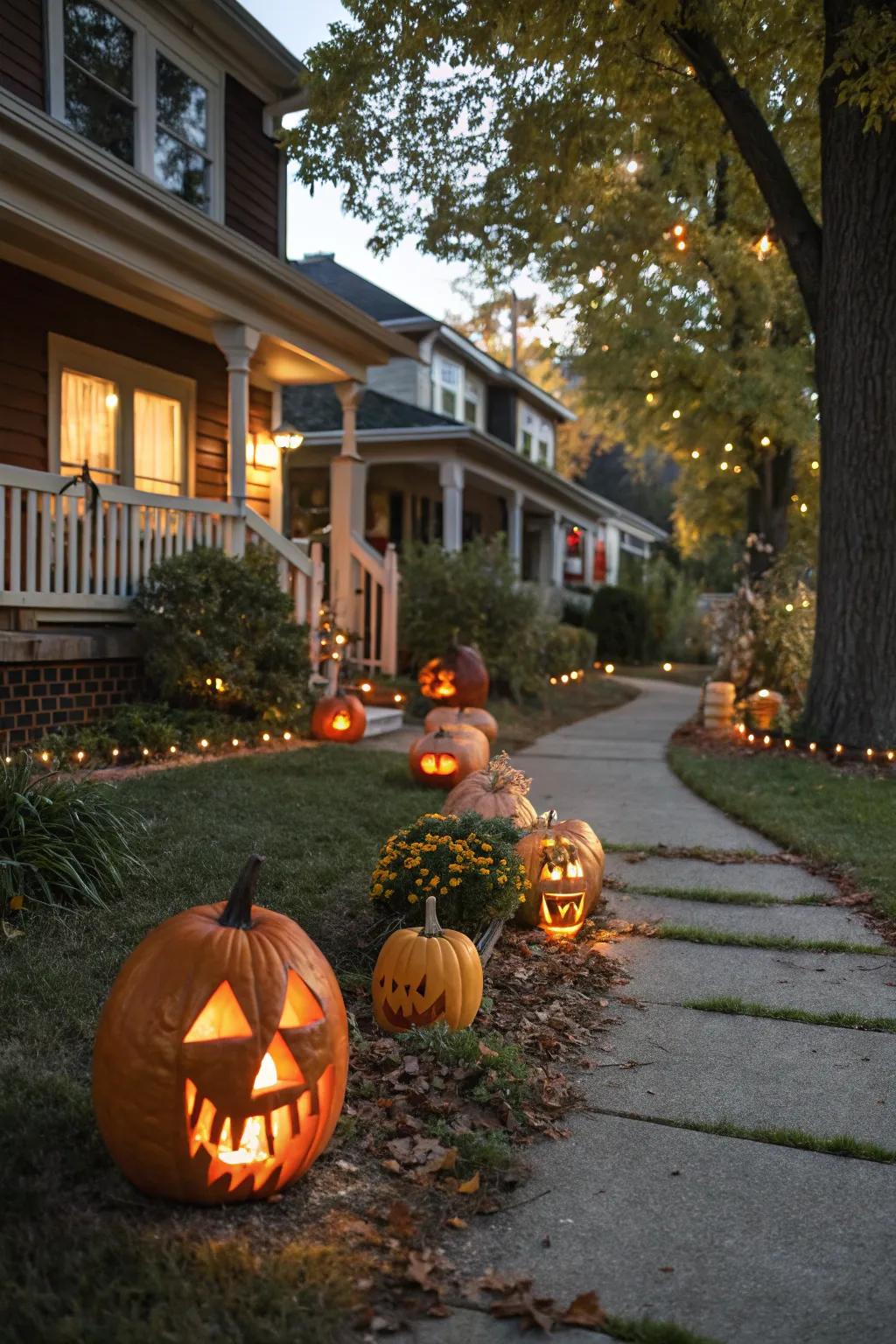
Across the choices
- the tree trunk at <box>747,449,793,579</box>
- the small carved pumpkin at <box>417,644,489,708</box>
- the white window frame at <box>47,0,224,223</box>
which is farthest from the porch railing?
the tree trunk at <box>747,449,793,579</box>

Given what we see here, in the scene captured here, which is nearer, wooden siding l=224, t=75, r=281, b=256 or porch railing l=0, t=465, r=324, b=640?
porch railing l=0, t=465, r=324, b=640

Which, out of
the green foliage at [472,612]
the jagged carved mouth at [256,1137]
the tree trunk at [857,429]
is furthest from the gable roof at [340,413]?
the jagged carved mouth at [256,1137]

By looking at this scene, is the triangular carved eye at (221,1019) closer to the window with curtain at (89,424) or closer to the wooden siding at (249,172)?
the window with curtain at (89,424)

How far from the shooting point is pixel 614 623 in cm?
2475

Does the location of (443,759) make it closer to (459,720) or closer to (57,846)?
(459,720)

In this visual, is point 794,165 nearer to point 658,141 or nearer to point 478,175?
Result: point 658,141

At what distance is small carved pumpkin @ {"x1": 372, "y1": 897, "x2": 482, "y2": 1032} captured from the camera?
11.2 ft

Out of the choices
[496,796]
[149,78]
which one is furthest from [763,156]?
[496,796]

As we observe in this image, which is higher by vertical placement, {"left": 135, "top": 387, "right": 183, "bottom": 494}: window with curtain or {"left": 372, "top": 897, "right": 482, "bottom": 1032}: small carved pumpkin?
{"left": 135, "top": 387, "right": 183, "bottom": 494}: window with curtain

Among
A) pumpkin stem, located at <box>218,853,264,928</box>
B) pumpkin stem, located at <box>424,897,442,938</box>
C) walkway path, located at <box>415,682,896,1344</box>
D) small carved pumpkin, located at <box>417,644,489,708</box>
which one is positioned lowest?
walkway path, located at <box>415,682,896,1344</box>

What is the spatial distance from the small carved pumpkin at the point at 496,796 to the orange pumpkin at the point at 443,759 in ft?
5.38

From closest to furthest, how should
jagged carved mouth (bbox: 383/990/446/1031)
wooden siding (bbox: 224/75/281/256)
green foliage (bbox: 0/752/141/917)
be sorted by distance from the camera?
jagged carved mouth (bbox: 383/990/446/1031) < green foliage (bbox: 0/752/141/917) < wooden siding (bbox: 224/75/281/256)

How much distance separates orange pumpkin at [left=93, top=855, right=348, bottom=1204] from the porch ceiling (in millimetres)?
6178

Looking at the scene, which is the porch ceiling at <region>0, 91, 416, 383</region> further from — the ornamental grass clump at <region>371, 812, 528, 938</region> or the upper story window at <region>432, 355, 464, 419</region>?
the upper story window at <region>432, 355, 464, 419</region>
